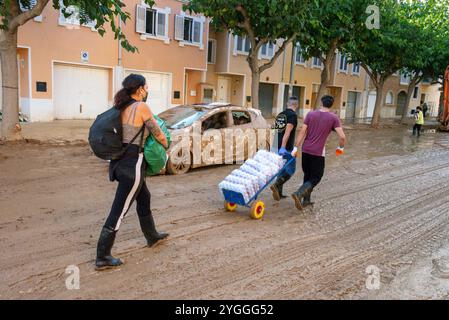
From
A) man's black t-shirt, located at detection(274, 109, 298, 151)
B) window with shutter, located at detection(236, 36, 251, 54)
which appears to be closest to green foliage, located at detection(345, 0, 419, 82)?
window with shutter, located at detection(236, 36, 251, 54)

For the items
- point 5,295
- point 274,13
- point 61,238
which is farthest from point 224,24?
point 5,295

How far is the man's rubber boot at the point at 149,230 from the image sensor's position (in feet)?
15.9

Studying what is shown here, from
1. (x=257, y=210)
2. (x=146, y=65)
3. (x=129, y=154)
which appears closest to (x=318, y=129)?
(x=257, y=210)

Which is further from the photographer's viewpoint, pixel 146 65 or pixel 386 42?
pixel 386 42

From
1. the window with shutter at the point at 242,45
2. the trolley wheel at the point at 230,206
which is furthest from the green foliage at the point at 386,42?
the trolley wheel at the point at 230,206

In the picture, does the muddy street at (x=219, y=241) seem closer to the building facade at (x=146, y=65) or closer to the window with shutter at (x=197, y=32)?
the building facade at (x=146, y=65)

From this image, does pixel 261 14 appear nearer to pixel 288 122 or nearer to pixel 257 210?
pixel 288 122

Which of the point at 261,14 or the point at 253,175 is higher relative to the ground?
the point at 261,14

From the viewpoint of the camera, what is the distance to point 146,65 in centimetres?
2138

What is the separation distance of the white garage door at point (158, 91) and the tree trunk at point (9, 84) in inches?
410

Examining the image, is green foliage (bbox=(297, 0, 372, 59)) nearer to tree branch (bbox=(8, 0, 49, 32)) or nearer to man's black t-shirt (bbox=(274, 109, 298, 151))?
tree branch (bbox=(8, 0, 49, 32))

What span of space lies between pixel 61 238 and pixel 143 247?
107 cm

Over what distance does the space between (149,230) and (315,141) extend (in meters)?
3.18

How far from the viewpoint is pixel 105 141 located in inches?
165
